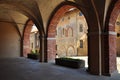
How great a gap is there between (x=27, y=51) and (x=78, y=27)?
11874mm

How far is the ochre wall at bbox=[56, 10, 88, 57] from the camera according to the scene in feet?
88.3

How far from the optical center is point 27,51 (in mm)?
18641

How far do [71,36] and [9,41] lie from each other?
1272 centimetres

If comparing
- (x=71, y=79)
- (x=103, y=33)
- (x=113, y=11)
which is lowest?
(x=71, y=79)

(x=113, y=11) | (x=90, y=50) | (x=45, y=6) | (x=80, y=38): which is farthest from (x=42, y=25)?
(x=80, y=38)

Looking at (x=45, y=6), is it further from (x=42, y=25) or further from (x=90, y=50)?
(x=90, y=50)

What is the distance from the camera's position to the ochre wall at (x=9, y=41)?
1783 centimetres

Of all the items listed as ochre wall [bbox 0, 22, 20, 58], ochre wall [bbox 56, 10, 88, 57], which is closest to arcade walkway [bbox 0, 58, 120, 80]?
ochre wall [bbox 0, 22, 20, 58]

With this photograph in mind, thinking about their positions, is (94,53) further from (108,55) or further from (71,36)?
(71,36)

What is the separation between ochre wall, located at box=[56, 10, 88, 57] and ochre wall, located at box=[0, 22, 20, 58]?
11157 mm

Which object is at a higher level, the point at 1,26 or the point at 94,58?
Result: the point at 1,26

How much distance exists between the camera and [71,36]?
2811cm

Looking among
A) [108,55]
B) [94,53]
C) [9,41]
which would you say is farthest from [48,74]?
[9,41]

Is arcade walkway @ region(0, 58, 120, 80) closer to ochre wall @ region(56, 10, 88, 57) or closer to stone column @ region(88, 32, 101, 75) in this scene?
stone column @ region(88, 32, 101, 75)
